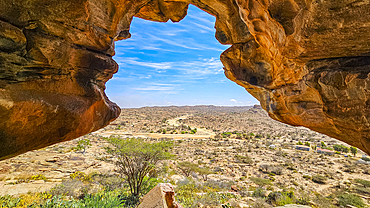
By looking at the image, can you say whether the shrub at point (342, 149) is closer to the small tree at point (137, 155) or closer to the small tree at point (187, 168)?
the small tree at point (187, 168)

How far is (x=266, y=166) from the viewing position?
22.6 metres

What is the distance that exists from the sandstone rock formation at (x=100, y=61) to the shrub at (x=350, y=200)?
13.7 meters

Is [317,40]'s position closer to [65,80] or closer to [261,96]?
[261,96]

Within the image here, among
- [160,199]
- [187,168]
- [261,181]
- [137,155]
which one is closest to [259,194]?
[261,181]

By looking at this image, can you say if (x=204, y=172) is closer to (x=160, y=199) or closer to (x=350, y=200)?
(x=350, y=200)

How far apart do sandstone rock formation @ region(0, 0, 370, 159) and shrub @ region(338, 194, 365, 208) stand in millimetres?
13725

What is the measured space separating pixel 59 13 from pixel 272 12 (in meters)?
6.33

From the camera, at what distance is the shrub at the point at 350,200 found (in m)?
14.0

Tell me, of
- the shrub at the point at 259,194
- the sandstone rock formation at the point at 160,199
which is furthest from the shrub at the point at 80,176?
the shrub at the point at 259,194

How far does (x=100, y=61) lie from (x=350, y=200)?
22.1 m

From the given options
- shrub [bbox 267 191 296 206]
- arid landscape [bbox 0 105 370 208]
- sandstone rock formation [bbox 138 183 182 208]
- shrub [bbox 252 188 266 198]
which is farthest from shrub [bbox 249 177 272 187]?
sandstone rock formation [bbox 138 183 182 208]

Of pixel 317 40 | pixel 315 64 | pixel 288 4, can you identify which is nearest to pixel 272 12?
pixel 288 4

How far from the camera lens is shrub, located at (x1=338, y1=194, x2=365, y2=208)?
14011mm

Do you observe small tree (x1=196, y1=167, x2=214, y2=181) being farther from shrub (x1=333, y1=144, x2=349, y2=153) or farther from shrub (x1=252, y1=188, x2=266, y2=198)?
shrub (x1=333, y1=144, x2=349, y2=153)
